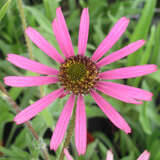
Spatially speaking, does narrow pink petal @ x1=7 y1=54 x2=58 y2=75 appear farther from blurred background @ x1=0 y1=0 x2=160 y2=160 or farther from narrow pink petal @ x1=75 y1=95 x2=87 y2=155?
blurred background @ x1=0 y1=0 x2=160 y2=160

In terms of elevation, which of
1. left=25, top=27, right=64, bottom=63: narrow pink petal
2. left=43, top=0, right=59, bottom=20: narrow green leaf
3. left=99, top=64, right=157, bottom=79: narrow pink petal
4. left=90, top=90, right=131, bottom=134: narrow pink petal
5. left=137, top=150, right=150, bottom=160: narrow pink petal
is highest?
left=43, top=0, right=59, bottom=20: narrow green leaf

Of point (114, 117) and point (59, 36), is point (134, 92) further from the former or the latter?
point (59, 36)

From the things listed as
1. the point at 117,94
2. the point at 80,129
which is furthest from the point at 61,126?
the point at 117,94

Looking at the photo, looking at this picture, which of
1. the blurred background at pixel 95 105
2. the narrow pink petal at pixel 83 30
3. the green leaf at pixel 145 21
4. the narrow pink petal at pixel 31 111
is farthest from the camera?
the green leaf at pixel 145 21

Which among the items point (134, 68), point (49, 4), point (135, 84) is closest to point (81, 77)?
point (134, 68)

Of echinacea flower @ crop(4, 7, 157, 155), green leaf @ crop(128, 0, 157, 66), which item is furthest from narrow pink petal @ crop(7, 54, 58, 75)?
green leaf @ crop(128, 0, 157, 66)

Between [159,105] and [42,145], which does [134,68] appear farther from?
[159,105]

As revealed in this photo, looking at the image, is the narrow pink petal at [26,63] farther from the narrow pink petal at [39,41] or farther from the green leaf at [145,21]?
the green leaf at [145,21]

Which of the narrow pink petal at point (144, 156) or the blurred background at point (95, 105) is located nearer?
the narrow pink petal at point (144, 156)

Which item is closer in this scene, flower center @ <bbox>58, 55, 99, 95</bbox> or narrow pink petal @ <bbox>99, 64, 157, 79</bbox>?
narrow pink petal @ <bbox>99, 64, 157, 79</bbox>

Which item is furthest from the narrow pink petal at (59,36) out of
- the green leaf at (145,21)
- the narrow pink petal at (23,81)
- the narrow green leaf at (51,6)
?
the green leaf at (145,21)
